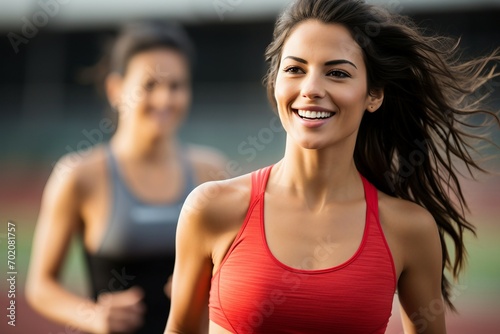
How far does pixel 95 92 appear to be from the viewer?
Result: 62.8ft

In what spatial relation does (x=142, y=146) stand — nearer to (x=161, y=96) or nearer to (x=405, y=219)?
(x=161, y=96)

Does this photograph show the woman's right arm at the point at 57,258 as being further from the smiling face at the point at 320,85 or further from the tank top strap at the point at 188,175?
the smiling face at the point at 320,85

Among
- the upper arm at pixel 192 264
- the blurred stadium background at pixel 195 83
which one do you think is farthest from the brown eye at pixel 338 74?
the blurred stadium background at pixel 195 83

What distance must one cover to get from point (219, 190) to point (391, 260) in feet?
1.76

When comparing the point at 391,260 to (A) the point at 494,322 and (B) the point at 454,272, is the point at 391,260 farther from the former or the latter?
(A) the point at 494,322

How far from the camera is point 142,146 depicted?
13.5ft

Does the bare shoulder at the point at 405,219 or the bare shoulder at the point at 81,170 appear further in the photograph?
the bare shoulder at the point at 81,170

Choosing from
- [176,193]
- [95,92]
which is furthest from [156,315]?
[95,92]

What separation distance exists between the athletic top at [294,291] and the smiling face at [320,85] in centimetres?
27

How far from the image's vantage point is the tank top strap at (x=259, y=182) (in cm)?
255

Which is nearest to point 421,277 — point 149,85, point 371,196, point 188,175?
point 371,196

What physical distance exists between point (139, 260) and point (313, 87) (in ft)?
5.05

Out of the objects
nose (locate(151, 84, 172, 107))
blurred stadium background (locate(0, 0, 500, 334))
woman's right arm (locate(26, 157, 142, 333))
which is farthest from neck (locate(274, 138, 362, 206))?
blurred stadium background (locate(0, 0, 500, 334))

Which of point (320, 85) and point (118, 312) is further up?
point (320, 85)
